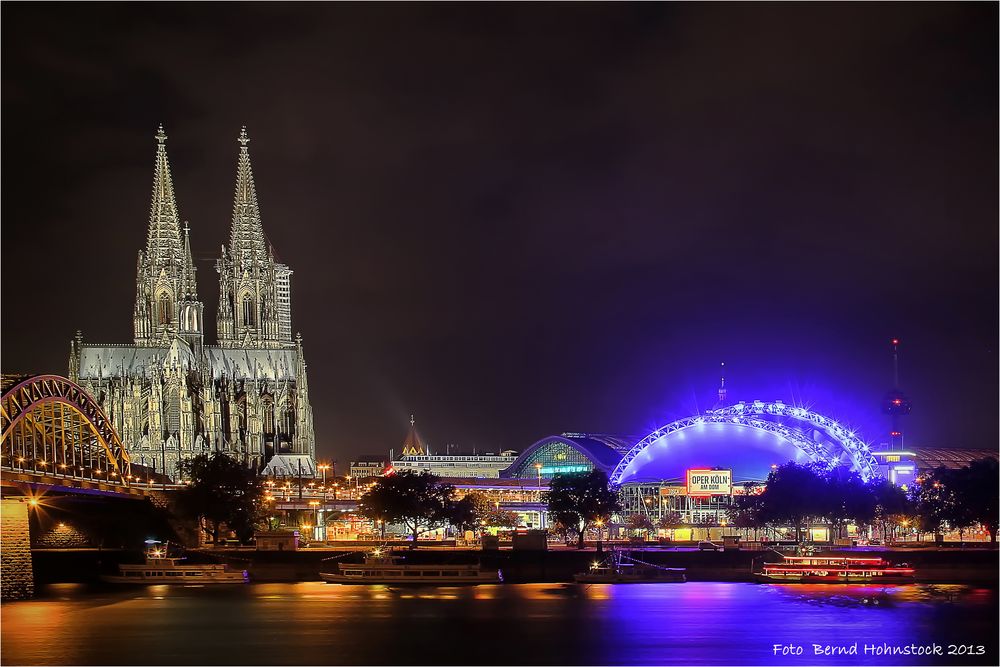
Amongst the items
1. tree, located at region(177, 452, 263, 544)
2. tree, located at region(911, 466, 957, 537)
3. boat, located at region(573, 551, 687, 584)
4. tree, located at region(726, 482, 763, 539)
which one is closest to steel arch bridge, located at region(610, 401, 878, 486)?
tree, located at region(726, 482, 763, 539)

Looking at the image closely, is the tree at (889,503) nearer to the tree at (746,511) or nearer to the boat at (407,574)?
the tree at (746,511)

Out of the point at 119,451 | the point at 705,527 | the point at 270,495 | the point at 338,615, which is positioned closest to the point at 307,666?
the point at 338,615

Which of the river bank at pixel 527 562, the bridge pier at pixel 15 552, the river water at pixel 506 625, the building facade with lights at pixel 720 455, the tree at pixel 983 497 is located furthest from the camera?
the building facade with lights at pixel 720 455

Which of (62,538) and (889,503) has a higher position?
(889,503)

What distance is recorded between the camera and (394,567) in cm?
12456

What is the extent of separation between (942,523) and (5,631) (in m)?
88.1

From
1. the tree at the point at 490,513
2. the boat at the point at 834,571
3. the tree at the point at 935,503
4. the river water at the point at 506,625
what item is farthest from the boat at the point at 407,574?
the tree at the point at 935,503

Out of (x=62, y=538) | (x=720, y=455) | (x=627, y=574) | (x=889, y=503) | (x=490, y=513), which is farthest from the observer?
→ (x=490, y=513)

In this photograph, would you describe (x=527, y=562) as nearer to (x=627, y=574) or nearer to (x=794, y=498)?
(x=627, y=574)

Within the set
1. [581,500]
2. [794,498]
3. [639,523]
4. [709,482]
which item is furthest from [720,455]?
[794,498]

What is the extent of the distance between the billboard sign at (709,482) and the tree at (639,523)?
18.3 feet

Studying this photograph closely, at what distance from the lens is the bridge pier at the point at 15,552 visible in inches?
3991

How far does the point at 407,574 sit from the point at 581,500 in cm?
3314

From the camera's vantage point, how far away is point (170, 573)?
425 ft
